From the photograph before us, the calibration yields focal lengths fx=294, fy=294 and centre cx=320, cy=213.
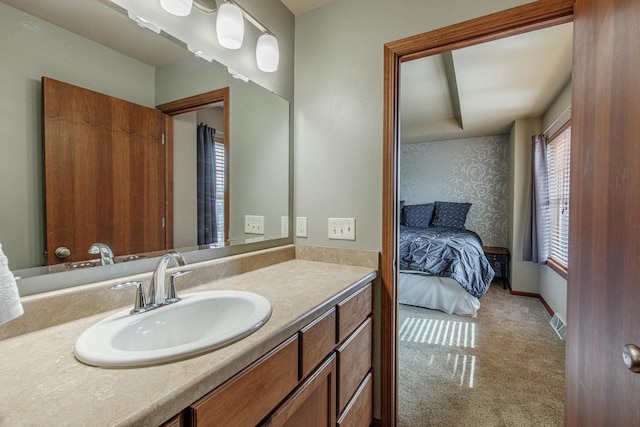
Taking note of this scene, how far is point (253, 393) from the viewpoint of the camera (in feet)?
2.24

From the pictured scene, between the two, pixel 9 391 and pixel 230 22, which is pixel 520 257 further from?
pixel 9 391

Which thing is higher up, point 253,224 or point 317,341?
point 253,224

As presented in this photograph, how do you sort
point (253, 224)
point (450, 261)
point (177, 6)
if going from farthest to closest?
point (450, 261), point (253, 224), point (177, 6)

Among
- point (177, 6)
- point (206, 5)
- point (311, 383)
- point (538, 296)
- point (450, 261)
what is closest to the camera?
point (311, 383)

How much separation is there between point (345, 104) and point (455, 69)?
62.8 inches

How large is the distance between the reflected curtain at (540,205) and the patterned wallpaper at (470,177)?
1.18 metres

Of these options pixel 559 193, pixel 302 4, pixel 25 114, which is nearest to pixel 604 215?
pixel 25 114

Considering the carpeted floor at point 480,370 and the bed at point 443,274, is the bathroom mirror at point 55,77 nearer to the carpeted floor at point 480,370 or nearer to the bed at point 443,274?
the carpeted floor at point 480,370

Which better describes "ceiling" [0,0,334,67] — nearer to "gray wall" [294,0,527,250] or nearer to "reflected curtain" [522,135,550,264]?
"gray wall" [294,0,527,250]

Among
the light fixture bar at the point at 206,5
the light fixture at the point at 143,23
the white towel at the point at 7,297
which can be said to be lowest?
the white towel at the point at 7,297

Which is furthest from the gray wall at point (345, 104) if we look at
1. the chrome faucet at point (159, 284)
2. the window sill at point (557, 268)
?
the window sill at point (557, 268)

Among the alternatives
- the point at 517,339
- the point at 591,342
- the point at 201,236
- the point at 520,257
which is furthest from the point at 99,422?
the point at 520,257

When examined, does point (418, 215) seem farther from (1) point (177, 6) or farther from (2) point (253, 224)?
(1) point (177, 6)

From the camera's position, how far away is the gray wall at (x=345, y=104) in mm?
1480
